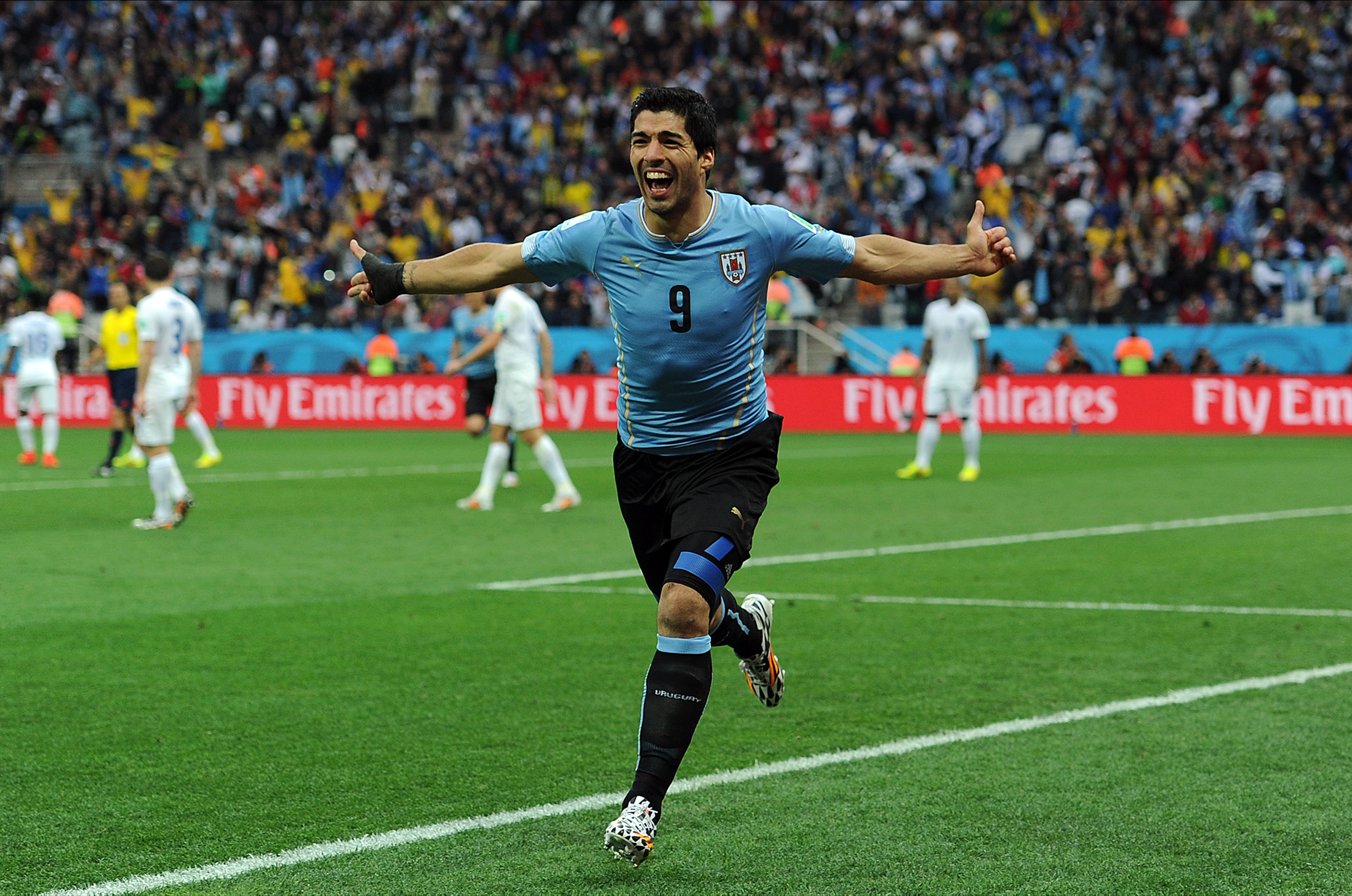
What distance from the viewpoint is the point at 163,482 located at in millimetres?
14070

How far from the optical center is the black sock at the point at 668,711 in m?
4.69

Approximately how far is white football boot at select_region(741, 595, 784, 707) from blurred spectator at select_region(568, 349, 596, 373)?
79.4ft

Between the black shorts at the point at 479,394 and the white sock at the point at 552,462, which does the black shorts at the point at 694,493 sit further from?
the black shorts at the point at 479,394

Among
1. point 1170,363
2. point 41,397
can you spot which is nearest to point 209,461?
point 41,397

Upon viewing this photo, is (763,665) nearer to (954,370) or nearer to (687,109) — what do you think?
(687,109)

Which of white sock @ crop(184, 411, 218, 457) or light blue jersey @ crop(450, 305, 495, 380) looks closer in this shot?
light blue jersey @ crop(450, 305, 495, 380)

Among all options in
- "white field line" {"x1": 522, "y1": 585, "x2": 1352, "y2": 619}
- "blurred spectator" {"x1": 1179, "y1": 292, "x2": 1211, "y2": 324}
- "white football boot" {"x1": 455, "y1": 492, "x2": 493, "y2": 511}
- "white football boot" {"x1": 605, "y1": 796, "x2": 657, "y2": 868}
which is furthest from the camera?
"blurred spectator" {"x1": 1179, "y1": 292, "x2": 1211, "y2": 324}

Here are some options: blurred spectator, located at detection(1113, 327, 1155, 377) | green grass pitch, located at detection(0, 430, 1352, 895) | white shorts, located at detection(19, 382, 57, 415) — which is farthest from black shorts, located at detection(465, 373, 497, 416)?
blurred spectator, located at detection(1113, 327, 1155, 377)

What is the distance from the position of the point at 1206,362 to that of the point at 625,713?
22712 millimetres

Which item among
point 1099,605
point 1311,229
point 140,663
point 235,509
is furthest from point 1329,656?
point 1311,229

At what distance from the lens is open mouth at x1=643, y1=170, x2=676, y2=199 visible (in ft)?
16.6

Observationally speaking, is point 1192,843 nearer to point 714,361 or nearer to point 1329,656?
point 714,361

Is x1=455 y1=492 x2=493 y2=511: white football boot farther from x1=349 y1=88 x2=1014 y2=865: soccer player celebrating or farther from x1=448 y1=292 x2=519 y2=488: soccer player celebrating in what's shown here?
x1=349 y1=88 x2=1014 y2=865: soccer player celebrating

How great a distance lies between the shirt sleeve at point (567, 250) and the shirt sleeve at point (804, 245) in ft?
1.68
